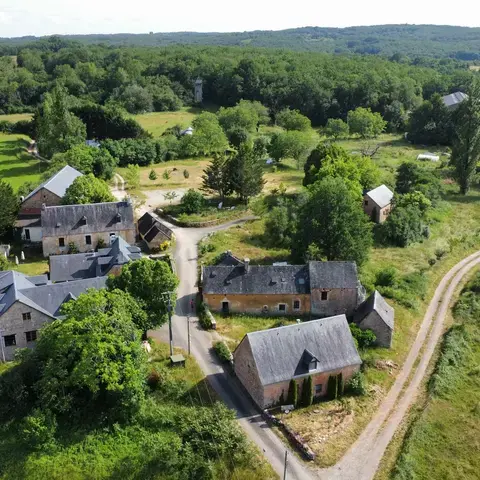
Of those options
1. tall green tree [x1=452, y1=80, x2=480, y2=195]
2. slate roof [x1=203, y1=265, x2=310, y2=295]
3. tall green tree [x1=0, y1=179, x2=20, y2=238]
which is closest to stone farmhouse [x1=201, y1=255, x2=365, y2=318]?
slate roof [x1=203, y1=265, x2=310, y2=295]

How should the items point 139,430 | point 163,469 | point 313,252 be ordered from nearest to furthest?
point 163,469 → point 139,430 → point 313,252

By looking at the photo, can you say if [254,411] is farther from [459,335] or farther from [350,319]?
[459,335]

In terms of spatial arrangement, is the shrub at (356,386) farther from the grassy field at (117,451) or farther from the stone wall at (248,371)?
the grassy field at (117,451)

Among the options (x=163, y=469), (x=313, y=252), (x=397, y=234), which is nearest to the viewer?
(x=163, y=469)

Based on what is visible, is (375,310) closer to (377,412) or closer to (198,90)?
(377,412)

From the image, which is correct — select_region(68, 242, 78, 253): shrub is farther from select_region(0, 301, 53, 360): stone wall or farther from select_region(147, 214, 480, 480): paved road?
select_region(0, 301, 53, 360): stone wall

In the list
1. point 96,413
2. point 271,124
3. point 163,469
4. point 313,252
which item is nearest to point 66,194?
point 313,252
